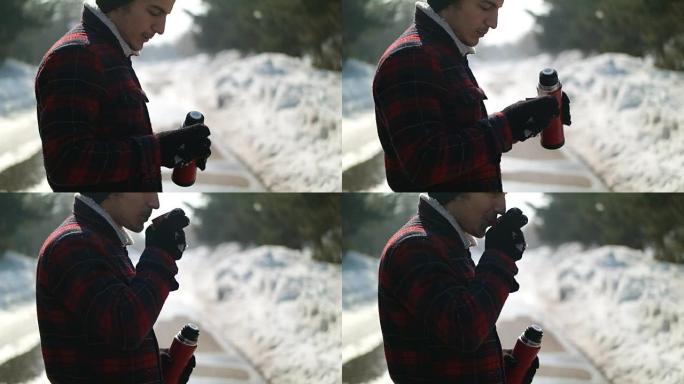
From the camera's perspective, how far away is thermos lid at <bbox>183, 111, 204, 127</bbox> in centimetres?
311

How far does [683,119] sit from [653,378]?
0.79m

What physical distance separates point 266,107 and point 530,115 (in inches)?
33.9

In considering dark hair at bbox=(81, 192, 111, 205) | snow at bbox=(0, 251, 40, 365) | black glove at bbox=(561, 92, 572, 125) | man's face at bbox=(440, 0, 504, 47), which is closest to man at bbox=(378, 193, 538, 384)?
black glove at bbox=(561, 92, 572, 125)

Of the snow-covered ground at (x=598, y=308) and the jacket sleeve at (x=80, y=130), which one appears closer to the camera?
the jacket sleeve at (x=80, y=130)

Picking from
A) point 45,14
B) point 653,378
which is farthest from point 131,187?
point 653,378

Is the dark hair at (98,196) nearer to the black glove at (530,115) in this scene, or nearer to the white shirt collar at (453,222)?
the white shirt collar at (453,222)

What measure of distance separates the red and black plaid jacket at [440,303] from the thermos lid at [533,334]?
24 centimetres

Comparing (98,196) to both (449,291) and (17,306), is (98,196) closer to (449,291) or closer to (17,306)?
(17,306)

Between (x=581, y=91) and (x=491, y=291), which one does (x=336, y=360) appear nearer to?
(x=491, y=291)

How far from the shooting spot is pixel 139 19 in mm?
2971

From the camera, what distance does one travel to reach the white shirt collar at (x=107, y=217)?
2.94 metres

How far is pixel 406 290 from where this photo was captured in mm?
2877

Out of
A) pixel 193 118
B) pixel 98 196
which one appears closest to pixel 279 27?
pixel 193 118

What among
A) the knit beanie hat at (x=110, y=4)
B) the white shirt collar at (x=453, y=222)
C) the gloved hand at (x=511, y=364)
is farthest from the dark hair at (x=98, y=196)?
the gloved hand at (x=511, y=364)
